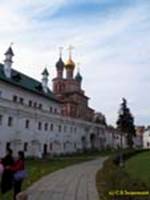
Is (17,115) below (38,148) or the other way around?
the other way around

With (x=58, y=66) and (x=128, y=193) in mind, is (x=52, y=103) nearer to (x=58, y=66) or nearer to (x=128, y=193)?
(x=58, y=66)

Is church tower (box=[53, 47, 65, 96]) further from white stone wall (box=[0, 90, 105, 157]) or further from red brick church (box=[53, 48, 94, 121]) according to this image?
white stone wall (box=[0, 90, 105, 157])

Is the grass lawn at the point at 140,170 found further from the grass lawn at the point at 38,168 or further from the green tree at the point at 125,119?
the green tree at the point at 125,119

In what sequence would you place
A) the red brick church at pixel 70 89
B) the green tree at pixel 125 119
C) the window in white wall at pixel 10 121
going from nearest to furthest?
the window in white wall at pixel 10 121 → the red brick church at pixel 70 89 → the green tree at pixel 125 119

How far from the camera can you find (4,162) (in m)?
15.2

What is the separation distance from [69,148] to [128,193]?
209ft

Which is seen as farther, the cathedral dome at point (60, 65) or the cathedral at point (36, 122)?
the cathedral dome at point (60, 65)

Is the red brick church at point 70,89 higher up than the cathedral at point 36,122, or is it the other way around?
the red brick church at point 70,89

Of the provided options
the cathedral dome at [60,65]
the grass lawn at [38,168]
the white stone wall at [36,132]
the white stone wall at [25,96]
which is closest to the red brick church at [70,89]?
the cathedral dome at [60,65]

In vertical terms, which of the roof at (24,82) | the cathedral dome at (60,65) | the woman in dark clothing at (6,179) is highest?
the cathedral dome at (60,65)

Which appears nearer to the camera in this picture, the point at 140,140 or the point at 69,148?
the point at 69,148

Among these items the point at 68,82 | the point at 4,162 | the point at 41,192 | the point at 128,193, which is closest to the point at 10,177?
the point at 4,162

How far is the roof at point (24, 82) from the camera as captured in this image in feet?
191

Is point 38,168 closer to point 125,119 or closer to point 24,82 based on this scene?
point 24,82
